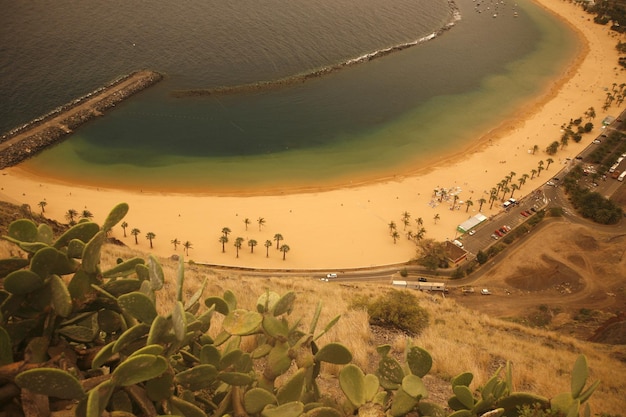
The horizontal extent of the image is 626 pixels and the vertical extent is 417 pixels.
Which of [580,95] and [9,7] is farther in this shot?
[9,7]

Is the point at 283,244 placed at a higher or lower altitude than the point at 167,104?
lower

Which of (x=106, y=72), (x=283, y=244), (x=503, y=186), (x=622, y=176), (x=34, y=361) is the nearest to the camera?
(x=34, y=361)

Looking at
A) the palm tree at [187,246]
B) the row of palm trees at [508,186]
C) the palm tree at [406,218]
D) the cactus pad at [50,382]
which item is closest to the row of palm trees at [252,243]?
the palm tree at [187,246]

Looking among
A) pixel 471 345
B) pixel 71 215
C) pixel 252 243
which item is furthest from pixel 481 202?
pixel 71 215

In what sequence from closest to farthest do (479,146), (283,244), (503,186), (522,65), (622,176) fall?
(283,244) < (503,186) < (622,176) < (479,146) < (522,65)

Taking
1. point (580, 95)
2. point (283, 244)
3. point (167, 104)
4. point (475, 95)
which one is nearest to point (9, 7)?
point (167, 104)

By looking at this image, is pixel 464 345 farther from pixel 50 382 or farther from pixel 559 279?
pixel 559 279

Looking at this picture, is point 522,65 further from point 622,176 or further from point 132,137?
point 132,137
